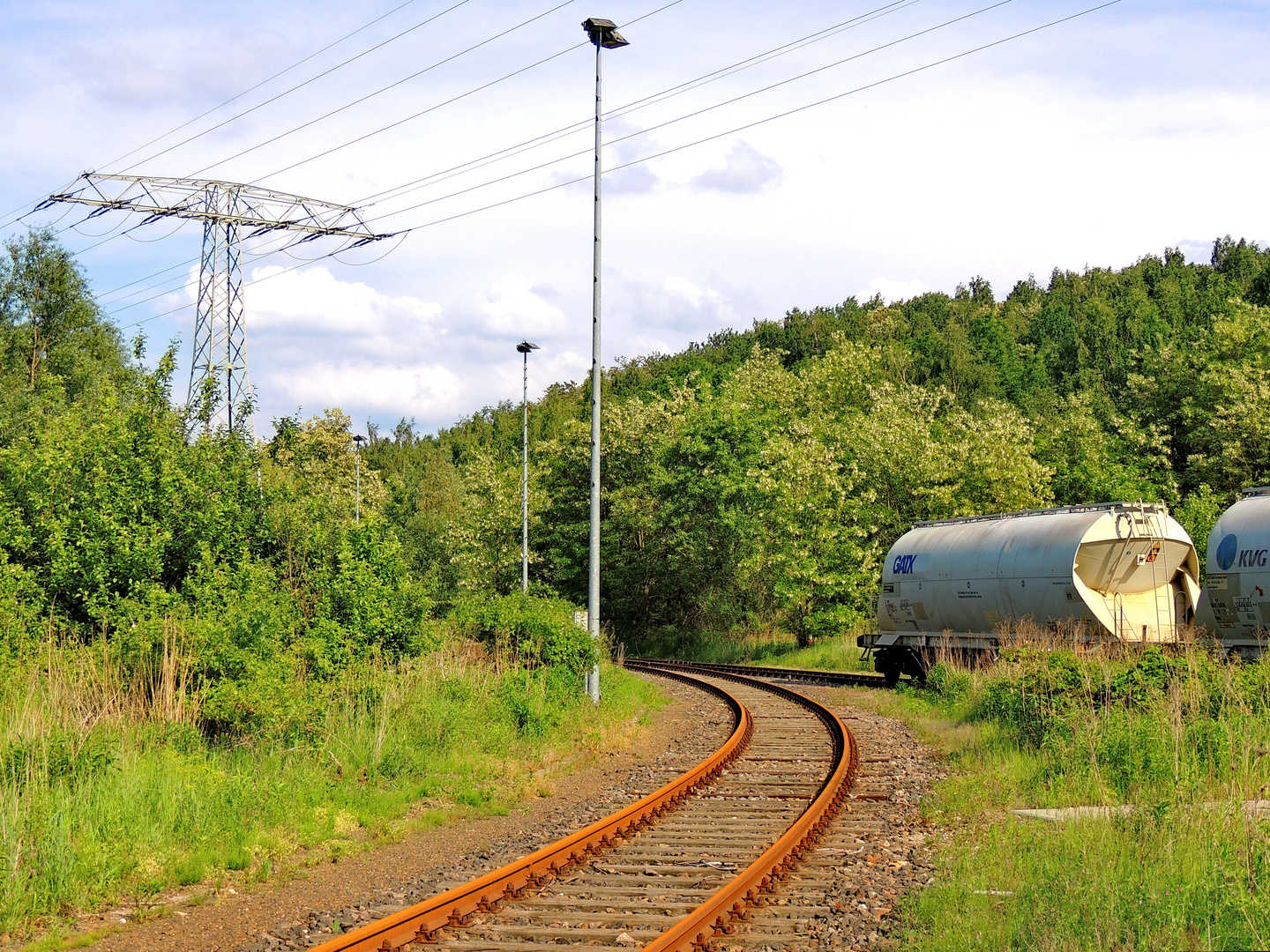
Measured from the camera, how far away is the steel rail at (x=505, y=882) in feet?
22.0

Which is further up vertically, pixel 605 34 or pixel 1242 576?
pixel 605 34

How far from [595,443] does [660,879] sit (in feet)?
35.0

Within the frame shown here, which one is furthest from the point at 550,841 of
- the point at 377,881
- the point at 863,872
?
the point at 863,872

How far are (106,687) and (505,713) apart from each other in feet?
17.9

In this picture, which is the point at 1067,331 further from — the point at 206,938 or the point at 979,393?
the point at 206,938

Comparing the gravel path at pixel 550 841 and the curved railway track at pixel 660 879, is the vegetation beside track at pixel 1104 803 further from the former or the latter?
the curved railway track at pixel 660 879

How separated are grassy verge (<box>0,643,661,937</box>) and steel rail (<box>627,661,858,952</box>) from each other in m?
3.40

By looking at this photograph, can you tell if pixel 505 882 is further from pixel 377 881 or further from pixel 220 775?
pixel 220 775

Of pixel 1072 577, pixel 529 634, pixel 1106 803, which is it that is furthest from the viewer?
pixel 1072 577

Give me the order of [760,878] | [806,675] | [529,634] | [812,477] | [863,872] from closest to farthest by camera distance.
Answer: [760,878] < [863,872] < [529,634] < [806,675] < [812,477]

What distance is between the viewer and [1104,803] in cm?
951

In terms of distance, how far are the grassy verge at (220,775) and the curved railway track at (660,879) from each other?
1913 mm

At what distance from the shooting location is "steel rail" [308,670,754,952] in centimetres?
670

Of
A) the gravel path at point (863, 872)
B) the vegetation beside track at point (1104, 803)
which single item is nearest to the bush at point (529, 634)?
the gravel path at point (863, 872)
